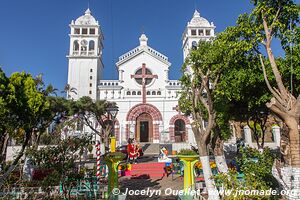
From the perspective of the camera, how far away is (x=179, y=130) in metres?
24.5

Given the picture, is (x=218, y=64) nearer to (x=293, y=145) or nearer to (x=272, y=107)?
(x=272, y=107)

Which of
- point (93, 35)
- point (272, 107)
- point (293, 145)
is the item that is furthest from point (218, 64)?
point (93, 35)

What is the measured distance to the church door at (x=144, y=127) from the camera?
24.7 m

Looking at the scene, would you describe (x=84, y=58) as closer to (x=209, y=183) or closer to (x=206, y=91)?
(x=206, y=91)

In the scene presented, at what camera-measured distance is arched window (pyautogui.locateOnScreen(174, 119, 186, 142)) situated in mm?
24214

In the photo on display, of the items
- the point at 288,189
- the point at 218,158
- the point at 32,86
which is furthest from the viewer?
the point at 218,158

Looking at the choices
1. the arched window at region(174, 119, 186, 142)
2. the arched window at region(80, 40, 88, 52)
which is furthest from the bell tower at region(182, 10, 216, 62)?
the arched window at region(80, 40, 88, 52)

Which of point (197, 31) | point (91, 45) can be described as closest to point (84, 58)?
point (91, 45)

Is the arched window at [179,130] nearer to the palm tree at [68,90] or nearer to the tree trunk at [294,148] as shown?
the palm tree at [68,90]

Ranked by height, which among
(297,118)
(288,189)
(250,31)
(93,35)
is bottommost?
(288,189)

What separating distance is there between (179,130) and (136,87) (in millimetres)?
7099

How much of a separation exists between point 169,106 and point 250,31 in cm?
1823

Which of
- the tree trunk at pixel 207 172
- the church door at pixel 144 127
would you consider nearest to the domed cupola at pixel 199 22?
the church door at pixel 144 127

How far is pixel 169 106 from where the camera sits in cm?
2478
